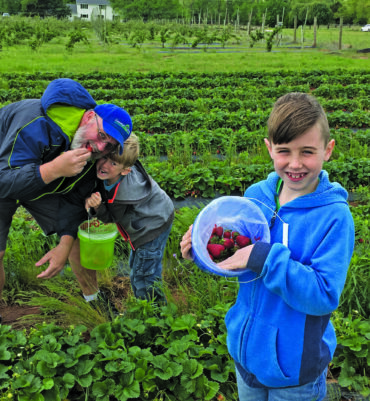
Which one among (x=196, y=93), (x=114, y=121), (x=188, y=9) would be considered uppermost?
(x=188, y=9)

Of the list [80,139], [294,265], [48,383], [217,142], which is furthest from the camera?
[217,142]

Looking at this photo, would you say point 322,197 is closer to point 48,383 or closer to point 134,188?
point 134,188

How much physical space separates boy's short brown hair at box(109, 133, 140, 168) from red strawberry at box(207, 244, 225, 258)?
975mm

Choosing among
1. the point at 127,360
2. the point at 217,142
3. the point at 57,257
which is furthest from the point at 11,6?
the point at 127,360

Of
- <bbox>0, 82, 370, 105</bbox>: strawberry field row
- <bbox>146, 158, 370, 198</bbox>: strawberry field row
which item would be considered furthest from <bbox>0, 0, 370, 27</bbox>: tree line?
<bbox>146, 158, 370, 198</bbox>: strawberry field row

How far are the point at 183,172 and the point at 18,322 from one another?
2612mm

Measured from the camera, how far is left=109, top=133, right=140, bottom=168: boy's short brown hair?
2.15 m

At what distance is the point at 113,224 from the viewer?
2596 millimetres

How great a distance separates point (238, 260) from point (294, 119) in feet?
1.51

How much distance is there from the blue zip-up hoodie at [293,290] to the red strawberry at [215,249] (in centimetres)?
12

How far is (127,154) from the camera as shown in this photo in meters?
2.18

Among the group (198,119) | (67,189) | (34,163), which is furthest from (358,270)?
(198,119)

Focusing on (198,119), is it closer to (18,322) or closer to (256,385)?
(18,322)

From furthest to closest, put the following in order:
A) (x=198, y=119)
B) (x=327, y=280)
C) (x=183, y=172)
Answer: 1. (x=198, y=119)
2. (x=183, y=172)
3. (x=327, y=280)
